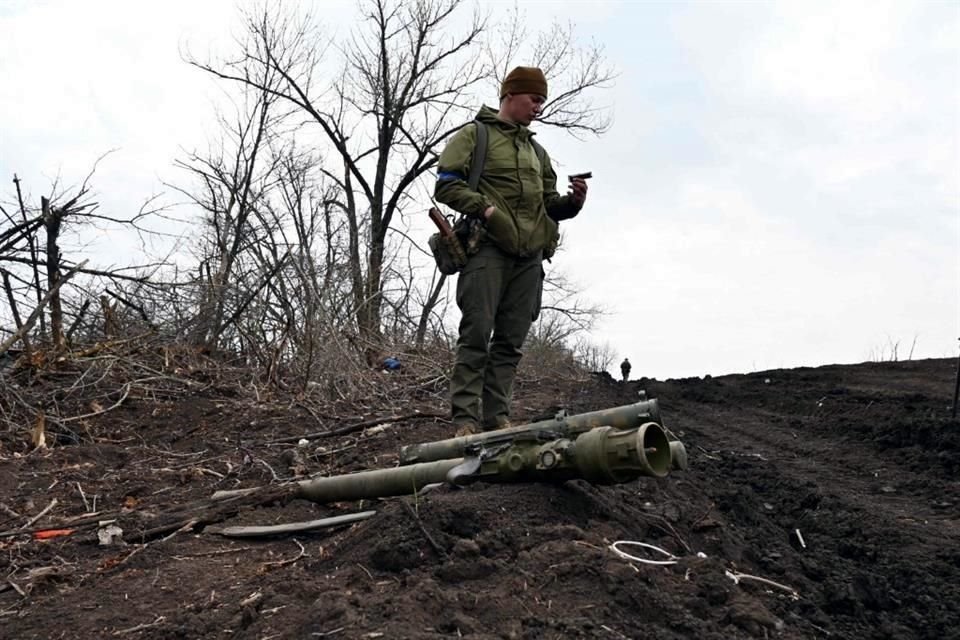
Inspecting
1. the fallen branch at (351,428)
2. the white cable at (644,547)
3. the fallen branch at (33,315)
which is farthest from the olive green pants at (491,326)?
the fallen branch at (33,315)

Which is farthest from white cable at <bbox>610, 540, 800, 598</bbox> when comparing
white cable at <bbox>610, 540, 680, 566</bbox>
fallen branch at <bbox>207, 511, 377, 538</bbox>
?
fallen branch at <bbox>207, 511, 377, 538</bbox>

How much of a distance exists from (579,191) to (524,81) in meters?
0.64

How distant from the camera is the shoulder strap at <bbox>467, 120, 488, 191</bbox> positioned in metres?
5.39

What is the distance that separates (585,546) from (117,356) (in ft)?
21.9

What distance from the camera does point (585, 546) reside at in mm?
3344

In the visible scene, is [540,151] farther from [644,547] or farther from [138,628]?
[138,628]

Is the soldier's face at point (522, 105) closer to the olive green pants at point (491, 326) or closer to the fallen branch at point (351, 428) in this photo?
the olive green pants at point (491, 326)

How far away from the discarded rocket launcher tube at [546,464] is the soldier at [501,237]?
832mm

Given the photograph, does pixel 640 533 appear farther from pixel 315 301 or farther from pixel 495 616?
pixel 315 301

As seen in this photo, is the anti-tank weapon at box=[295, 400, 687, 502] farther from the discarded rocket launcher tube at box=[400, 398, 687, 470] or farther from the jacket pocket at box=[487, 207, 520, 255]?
the jacket pocket at box=[487, 207, 520, 255]

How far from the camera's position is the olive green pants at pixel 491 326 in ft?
17.7

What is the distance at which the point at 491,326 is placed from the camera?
5465mm

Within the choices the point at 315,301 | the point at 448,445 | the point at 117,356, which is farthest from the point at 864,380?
the point at 448,445

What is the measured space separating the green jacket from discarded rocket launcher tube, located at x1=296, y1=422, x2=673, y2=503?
1.41 m
